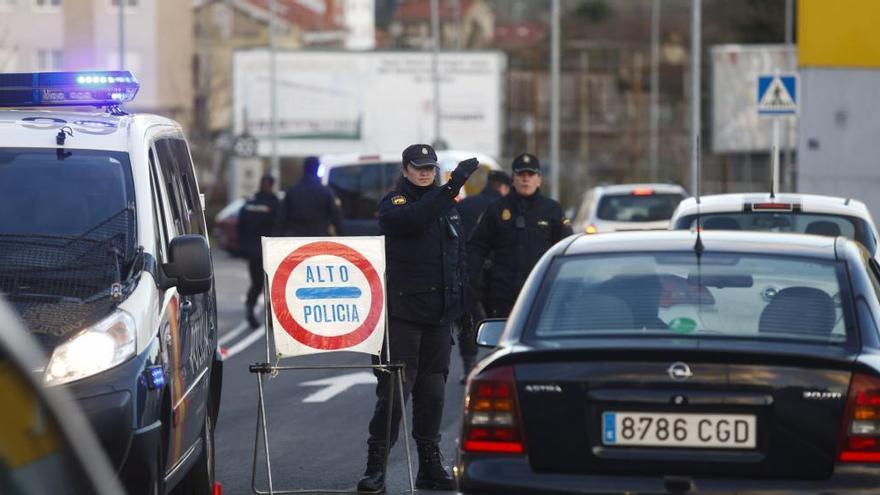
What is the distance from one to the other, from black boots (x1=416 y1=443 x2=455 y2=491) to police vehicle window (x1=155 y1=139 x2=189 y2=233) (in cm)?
170

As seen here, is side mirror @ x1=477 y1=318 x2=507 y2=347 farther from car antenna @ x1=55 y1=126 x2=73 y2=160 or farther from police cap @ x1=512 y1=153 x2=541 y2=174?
police cap @ x1=512 y1=153 x2=541 y2=174

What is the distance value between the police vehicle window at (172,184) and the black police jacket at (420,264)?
41.6 inches

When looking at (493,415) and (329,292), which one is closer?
(493,415)

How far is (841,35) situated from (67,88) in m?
21.4

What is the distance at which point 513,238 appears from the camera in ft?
40.8

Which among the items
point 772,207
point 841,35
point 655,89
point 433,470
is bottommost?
point 433,470

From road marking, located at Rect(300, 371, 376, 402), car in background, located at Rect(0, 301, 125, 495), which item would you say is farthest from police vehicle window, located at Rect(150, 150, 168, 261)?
road marking, located at Rect(300, 371, 376, 402)

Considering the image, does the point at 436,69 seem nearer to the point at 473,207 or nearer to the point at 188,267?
the point at 473,207

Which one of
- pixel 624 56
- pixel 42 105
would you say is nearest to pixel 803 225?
pixel 42 105

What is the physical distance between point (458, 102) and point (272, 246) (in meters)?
65.3

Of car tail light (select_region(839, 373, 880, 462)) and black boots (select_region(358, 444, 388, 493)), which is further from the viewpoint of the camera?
black boots (select_region(358, 444, 388, 493))

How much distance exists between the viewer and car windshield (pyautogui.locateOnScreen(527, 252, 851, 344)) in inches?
243

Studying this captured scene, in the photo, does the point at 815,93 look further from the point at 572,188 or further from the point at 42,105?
the point at 572,188

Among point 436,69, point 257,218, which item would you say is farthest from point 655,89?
point 257,218
